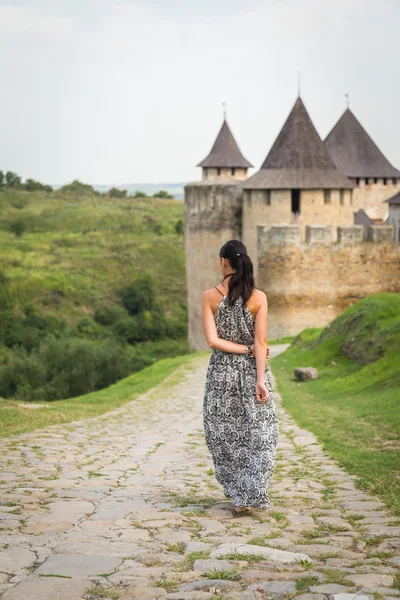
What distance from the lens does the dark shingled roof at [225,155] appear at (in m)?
40.4

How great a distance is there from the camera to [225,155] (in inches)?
1598

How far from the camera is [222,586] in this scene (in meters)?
4.05

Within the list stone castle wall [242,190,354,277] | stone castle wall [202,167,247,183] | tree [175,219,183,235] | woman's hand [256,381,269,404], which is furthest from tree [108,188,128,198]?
woman's hand [256,381,269,404]

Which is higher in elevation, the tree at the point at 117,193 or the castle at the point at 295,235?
the tree at the point at 117,193

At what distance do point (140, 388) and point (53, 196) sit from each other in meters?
65.1

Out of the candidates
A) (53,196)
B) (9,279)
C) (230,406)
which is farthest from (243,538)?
(53,196)

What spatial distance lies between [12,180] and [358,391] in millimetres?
71441

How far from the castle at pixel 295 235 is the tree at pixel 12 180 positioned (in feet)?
155

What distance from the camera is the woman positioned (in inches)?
226

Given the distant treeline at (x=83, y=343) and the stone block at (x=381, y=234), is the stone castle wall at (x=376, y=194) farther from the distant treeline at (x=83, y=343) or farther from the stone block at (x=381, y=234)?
the stone block at (x=381, y=234)

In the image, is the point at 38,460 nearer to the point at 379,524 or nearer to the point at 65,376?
the point at 379,524

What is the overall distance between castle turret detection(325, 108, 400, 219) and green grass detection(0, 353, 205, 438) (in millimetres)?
26545

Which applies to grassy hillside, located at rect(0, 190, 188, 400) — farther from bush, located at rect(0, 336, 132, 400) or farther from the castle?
the castle

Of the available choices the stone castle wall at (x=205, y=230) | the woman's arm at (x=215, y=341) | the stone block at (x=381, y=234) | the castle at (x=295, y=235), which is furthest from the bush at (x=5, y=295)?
the woman's arm at (x=215, y=341)
